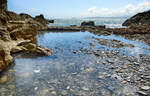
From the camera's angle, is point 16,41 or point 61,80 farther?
point 16,41

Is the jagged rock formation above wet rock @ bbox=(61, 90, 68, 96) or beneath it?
above

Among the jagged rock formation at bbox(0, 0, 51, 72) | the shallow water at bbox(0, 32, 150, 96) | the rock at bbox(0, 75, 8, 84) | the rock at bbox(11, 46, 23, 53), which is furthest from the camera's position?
the rock at bbox(11, 46, 23, 53)

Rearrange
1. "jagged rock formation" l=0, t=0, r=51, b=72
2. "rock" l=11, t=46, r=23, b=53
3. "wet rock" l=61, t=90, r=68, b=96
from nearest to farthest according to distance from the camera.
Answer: "wet rock" l=61, t=90, r=68, b=96, "jagged rock formation" l=0, t=0, r=51, b=72, "rock" l=11, t=46, r=23, b=53

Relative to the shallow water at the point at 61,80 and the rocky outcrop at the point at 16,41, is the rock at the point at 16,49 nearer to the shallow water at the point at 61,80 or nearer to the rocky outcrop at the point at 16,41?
the rocky outcrop at the point at 16,41

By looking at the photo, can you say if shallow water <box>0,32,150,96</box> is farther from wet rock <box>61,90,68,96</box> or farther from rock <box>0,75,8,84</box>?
rock <box>0,75,8,84</box>

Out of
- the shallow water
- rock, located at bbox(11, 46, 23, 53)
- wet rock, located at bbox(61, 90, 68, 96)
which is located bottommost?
wet rock, located at bbox(61, 90, 68, 96)

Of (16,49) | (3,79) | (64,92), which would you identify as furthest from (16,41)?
(64,92)

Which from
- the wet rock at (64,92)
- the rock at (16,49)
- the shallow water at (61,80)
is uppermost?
the rock at (16,49)

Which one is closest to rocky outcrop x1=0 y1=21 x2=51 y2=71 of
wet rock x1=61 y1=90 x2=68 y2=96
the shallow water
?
the shallow water

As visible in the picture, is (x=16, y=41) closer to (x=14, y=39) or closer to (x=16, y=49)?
(x=14, y=39)

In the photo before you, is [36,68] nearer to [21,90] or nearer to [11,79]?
[11,79]

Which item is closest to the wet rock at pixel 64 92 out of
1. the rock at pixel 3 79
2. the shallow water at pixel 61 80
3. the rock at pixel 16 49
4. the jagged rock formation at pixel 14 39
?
the shallow water at pixel 61 80

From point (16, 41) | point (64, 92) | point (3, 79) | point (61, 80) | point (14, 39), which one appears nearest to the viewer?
point (64, 92)

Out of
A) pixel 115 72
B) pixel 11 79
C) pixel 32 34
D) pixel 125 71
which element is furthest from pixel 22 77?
pixel 32 34
